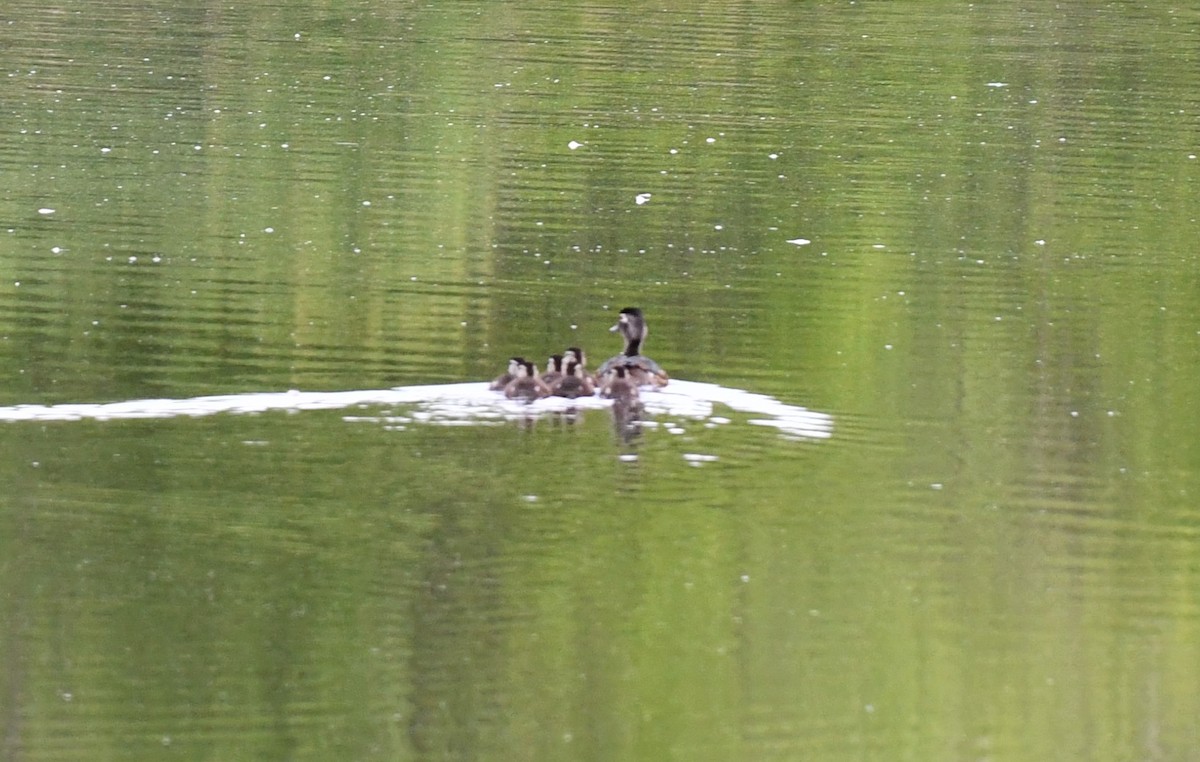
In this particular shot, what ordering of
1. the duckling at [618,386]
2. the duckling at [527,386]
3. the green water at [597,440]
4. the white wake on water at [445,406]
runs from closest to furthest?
1. the green water at [597,440]
2. the white wake on water at [445,406]
3. the duckling at [527,386]
4. the duckling at [618,386]

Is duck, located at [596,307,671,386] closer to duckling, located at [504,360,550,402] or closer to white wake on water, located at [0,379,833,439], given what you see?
white wake on water, located at [0,379,833,439]

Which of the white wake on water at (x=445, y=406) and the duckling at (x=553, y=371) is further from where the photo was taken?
the duckling at (x=553, y=371)

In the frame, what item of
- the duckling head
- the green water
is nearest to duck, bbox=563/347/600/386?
the duckling head

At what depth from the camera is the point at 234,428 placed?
11.2 metres

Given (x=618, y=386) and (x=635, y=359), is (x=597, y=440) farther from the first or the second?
(x=635, y=359)

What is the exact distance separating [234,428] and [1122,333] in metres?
5.21

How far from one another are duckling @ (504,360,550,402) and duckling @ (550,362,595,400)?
73mm

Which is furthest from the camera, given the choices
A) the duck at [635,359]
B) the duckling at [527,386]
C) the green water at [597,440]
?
the duck at [635,359]

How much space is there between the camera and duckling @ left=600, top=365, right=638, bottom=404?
38.2ft

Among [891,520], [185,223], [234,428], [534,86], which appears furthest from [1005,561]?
[534,86]

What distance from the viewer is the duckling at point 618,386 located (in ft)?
38.2

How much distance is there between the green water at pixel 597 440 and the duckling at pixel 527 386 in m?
0.27

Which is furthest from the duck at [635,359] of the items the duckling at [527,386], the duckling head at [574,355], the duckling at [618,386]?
the duckling at [527,386]

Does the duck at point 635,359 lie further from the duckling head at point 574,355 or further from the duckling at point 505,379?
the duckling at point 505,379
